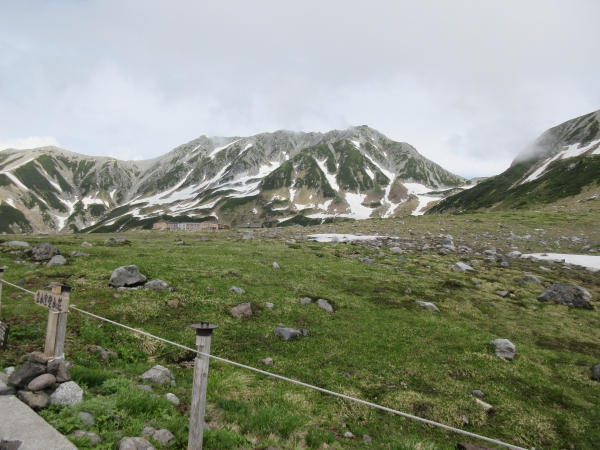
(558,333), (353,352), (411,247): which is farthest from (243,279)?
(411,247)

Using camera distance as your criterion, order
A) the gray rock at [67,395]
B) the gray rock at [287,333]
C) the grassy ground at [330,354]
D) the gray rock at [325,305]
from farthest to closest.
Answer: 1. the gray rock at [325,305]
2. the gray rock at [287,333]
3. the grassy ground at [330,354]
4. the gray rock at [67,395]

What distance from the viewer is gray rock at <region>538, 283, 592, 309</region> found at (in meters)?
26.8

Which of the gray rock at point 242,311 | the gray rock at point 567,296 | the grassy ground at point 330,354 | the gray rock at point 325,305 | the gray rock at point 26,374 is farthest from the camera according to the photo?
the gray rock at point 567,296

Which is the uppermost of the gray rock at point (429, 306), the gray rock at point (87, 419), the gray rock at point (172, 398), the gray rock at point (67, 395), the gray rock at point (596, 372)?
the gray rock at point (67, 395)

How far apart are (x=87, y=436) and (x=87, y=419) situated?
880mm

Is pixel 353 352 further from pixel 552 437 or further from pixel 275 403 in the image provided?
pixel 552 437

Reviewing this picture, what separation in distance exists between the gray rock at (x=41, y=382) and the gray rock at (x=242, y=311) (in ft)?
36.3

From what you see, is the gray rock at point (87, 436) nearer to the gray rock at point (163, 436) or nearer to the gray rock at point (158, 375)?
the gray rock at point (163, 436)

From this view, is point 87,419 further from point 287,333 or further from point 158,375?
point 287,333

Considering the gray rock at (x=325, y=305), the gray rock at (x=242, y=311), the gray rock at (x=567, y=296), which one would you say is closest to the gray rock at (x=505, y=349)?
the gray rock at (x=325, y=305)

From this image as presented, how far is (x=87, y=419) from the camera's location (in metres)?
7.77

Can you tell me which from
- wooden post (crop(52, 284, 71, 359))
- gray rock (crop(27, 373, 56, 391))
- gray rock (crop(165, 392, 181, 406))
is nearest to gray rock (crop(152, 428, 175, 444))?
gray rock (crop(165, 392, 181, 406))

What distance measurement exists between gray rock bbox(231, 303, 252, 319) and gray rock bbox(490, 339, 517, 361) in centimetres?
1430

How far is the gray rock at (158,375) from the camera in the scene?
11.6 meters
